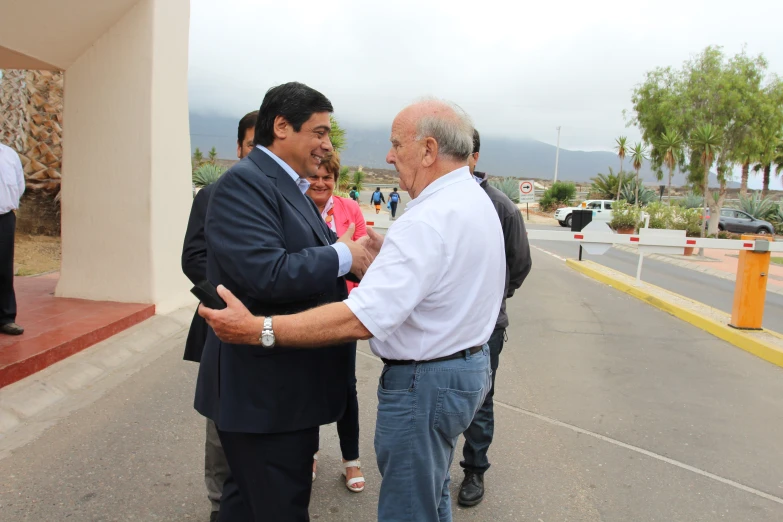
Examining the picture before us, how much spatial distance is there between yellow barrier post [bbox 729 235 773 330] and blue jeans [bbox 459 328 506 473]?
5092 millimetres

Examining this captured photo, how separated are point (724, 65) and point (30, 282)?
36.6 metres

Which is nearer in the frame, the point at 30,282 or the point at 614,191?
the point at 30,282

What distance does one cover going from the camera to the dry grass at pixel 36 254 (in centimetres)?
889

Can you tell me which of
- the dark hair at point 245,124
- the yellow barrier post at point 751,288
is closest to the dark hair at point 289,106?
the dark hair at point 245,124

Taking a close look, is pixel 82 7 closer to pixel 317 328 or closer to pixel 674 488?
pixel 317 328

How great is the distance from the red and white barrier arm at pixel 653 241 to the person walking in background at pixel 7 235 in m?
5.12

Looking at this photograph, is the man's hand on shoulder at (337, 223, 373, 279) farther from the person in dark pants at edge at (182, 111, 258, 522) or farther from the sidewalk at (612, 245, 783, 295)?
the sidewalk at (612, 245, 783, 295)

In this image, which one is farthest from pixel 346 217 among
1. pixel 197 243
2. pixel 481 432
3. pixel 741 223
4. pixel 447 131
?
pixel 741 223

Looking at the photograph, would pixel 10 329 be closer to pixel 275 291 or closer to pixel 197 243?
pixel 197 243

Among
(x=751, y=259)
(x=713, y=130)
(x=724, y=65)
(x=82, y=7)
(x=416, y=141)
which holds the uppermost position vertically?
(x=724, y=65)

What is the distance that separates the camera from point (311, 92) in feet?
6.55

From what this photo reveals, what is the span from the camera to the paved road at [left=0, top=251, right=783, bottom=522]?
123 inches

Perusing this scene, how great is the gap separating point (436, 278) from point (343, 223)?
2168 millimetres

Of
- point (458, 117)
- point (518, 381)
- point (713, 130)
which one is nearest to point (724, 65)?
point (713, 130)
